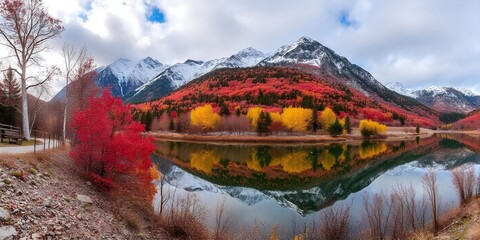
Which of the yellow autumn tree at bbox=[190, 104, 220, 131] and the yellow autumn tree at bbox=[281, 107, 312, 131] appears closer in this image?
the yellow autumn tree at bbox=[281, 107, 312, 131]

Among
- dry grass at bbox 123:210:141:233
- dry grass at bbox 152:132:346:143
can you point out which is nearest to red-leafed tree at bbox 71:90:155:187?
dry grass at bbox 123:210:141:233

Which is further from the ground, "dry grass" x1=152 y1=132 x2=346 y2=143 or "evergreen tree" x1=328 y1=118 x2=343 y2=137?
"evergreen tree" x1=328 y1=118 x2=343 y2=137

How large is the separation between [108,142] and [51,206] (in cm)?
864

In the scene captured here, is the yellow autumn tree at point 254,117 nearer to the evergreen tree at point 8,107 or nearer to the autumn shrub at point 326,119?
the autumn shrub at point 326,119

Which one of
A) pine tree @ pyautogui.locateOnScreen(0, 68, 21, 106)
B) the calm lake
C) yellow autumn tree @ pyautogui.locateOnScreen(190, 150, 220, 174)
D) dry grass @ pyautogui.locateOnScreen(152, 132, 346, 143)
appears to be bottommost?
the calm lake

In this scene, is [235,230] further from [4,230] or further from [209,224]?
[4,230]

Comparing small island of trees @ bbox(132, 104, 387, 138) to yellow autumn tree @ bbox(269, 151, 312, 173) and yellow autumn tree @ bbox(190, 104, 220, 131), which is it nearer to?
yellow autumn tree @ bbox(190, 104, 220, 131)

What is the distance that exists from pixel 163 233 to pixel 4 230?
412 inches

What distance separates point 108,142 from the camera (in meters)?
23.2

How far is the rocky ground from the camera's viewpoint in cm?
1248


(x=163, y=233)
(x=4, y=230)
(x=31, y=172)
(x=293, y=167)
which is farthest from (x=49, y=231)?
(x=293, y=167)

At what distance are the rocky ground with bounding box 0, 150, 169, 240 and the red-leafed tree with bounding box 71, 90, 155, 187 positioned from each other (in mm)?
1410

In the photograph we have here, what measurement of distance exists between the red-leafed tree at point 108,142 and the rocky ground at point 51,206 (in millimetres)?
1410

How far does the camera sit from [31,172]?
56.8 ft
